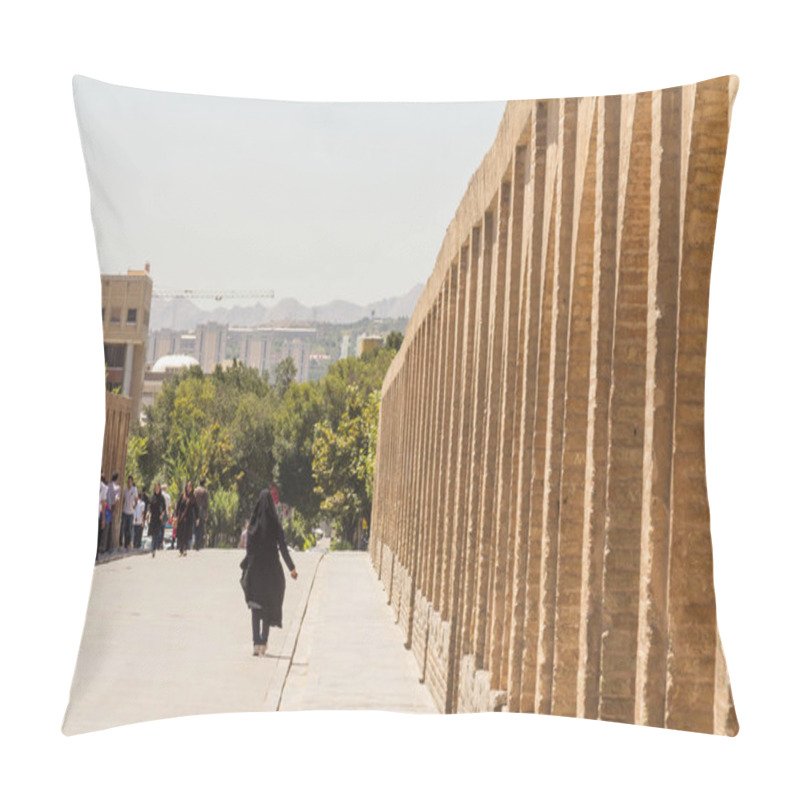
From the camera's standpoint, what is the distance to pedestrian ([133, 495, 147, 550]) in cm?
360

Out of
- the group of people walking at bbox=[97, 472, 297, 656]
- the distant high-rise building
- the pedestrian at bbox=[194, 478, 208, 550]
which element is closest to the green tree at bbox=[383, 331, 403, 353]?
the distant high-rise building

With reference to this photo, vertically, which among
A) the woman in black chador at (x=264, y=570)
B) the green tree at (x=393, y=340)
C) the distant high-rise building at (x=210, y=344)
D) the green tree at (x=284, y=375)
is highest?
the green tree at (x=393, y=340)

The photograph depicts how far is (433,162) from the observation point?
3898mm

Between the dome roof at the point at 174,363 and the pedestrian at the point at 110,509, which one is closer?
the pedestrian at the point at 110,509

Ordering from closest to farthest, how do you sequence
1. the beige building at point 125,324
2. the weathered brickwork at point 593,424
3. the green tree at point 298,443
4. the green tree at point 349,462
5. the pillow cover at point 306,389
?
the weathered brickwork at point 593,424 < the pillow cover at point 306,389 < the beige building at point 125,324 < the green tree at point 298,443 < the green tree at point 349,462

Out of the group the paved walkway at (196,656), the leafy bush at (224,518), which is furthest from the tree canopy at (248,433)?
the paved walkway at (196,656)

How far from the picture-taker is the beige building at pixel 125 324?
3.71m

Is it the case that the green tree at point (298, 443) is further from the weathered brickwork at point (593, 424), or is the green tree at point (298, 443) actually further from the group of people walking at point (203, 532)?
the weathered brickwork at point (593, 424)

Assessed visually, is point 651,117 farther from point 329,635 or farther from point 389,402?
point 329,635

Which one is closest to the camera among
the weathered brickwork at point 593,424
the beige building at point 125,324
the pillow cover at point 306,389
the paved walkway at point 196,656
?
the weathered brickwork at point 593,424

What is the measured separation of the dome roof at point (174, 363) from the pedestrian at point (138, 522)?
53 centimetres

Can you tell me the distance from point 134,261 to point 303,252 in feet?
2.16

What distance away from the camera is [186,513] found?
384cm

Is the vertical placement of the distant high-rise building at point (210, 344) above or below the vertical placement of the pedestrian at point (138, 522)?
above
